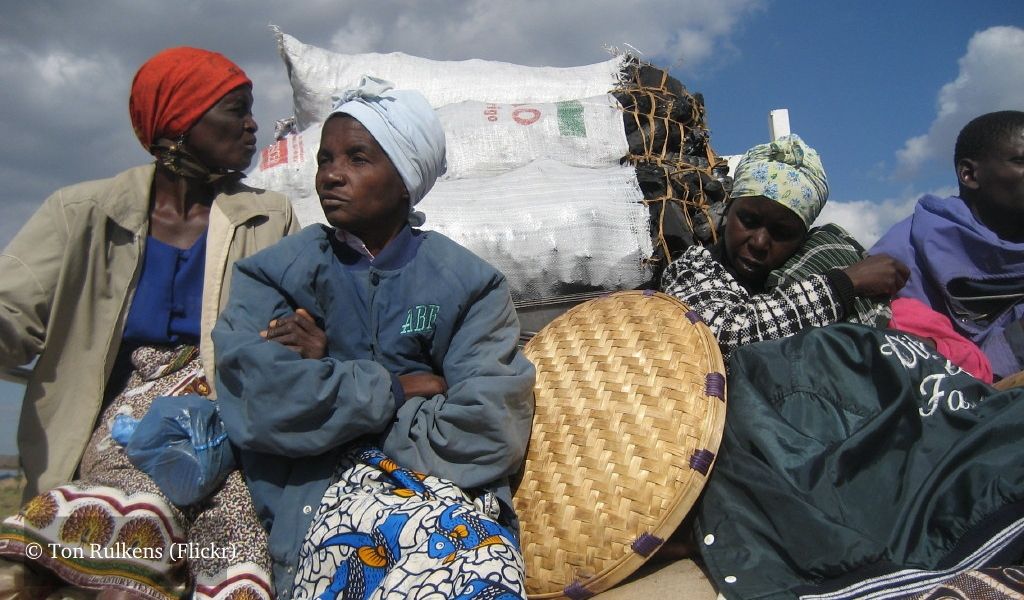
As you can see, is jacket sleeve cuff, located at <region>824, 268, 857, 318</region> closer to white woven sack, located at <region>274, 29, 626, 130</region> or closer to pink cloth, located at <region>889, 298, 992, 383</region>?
pink cloth, located at <region>889, 298, 992, 383</region>

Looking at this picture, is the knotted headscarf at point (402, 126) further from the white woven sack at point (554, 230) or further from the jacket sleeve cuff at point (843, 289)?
the jacket sleeve cuff at point (843, 289)

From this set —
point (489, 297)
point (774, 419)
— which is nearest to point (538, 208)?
point (489, 297)

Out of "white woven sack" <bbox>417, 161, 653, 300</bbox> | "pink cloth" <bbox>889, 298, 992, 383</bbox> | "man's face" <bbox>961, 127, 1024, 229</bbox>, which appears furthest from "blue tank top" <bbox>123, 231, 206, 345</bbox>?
"man's face" <bbox>961, 127, 1024, 229</bbox>

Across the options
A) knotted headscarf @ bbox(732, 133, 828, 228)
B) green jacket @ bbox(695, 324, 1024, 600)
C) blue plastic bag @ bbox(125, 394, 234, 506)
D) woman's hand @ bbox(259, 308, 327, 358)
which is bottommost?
green jacket @ bbox(695, 324, 1024, 600)

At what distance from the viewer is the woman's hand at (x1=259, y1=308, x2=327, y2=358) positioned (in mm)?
1833

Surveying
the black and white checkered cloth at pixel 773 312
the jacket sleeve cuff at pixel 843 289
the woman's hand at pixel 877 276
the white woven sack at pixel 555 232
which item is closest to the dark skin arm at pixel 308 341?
the black and white checkered cloth at pixel 773 312

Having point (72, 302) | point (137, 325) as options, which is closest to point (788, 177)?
point (137, 325)

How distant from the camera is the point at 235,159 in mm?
2406

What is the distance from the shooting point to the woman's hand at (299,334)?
6.01ft

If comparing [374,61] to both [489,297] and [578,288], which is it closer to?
[578,288]

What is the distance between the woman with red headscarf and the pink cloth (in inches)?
82.4

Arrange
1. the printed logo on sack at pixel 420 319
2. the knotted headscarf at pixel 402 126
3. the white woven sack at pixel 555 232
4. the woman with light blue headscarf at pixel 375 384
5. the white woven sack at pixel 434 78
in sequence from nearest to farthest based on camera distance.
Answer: the woman with light blue headscarf at pixel 375 384 → the printed logo on sack at pixel 420 319 → the knotted headscarf at pixel 402 126 → the white woven sack at pixel 555 232 → the white woven sack at pixel 434 78

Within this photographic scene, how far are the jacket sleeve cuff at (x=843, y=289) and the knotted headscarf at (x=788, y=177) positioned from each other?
329mm

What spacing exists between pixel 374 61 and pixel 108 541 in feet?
9.30
